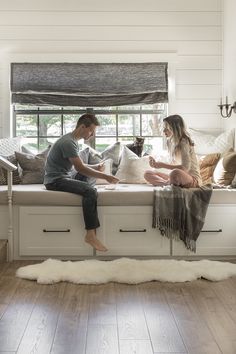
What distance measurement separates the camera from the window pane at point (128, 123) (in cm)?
553

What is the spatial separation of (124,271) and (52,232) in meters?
0.78

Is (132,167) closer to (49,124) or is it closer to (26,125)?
(49,124)

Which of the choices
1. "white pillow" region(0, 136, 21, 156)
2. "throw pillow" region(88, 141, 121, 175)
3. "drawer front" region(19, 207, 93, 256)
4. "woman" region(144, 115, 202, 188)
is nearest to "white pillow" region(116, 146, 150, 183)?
"throw pillow" region(88, 141, 121, 175)

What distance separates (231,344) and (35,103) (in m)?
3.62

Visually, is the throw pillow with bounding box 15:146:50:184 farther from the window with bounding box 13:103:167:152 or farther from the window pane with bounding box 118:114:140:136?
the window pane with bounding box 118:114:140:136

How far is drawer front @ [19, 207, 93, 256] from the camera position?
4195 mm

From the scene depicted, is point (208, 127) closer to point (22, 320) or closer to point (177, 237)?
point (177, 237)

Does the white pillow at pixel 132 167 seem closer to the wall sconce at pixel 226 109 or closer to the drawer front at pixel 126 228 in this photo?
the drawer front at pixel 126 228

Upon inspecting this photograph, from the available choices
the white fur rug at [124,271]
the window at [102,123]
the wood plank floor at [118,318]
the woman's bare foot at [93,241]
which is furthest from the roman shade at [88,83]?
the wood plank floor at [118,318]

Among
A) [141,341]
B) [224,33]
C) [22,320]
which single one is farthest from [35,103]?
[141,341]

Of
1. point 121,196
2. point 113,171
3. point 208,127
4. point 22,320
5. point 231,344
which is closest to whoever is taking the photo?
point 231,344

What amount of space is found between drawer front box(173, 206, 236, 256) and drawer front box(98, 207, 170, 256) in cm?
32

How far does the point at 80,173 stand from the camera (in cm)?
427

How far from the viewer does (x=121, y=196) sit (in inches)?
165
